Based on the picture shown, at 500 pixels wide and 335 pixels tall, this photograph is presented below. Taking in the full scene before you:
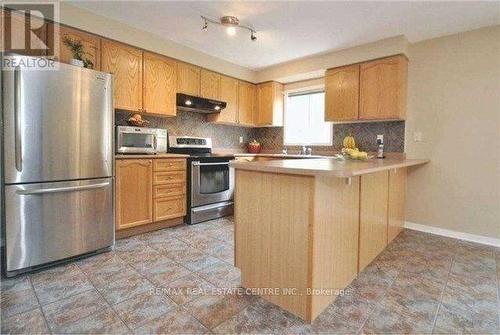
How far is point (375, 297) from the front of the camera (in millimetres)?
1764

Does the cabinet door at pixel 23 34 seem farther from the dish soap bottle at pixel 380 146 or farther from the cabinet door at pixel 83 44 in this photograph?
the dish soap bottle at pixel 380 146

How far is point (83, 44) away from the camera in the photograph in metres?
2.71

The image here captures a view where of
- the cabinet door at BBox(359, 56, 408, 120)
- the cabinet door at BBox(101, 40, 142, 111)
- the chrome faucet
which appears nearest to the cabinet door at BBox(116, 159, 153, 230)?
the cabinet door at BBox(101, 40, 142, 111)

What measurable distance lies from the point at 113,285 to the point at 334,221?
5.42ft

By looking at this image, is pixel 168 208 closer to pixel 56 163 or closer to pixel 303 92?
pixel 56 163

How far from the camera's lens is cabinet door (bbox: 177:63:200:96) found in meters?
3.58

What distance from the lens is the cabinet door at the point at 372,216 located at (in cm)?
202

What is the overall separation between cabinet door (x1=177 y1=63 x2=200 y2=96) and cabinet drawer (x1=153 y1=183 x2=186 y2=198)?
1343 millimetres

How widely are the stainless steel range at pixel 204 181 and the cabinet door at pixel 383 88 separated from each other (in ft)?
6.67

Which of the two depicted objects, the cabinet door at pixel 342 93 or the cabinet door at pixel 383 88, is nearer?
the cabinet door at pixel 383 88

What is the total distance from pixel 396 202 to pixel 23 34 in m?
4.16

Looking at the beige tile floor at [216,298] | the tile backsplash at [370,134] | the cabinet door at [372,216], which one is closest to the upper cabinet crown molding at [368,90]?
the tile backsplash at [370,134]

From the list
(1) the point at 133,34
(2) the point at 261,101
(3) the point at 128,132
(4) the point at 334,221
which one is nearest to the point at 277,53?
(2) the point at 261,101

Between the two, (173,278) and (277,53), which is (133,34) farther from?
(173,278)
